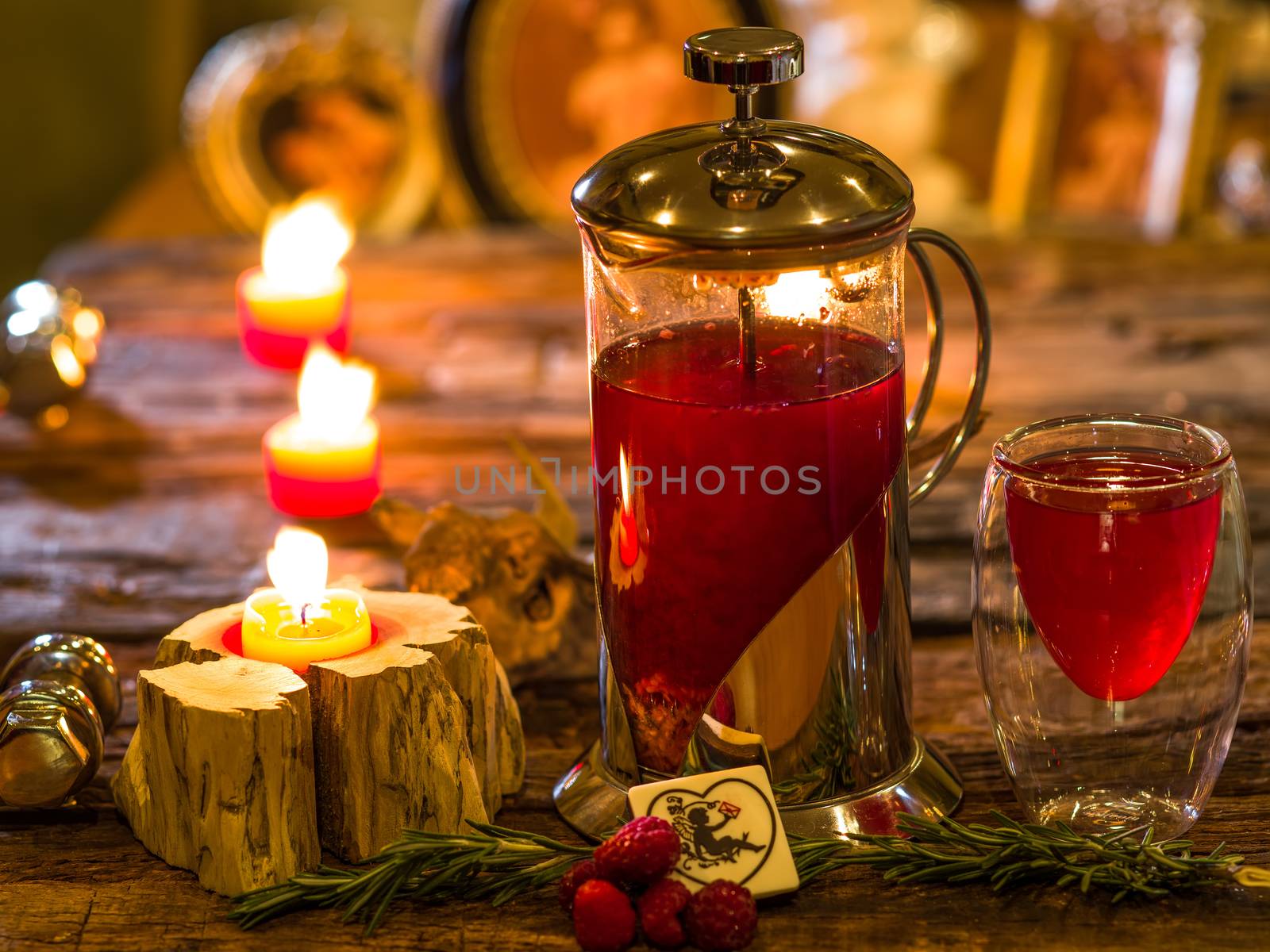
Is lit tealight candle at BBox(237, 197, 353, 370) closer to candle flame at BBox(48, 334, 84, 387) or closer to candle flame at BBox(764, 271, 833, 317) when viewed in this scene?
candle flame at BBox(48, 334, 84, 387)

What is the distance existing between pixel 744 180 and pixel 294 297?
2.89 feet

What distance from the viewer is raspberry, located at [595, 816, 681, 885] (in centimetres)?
71

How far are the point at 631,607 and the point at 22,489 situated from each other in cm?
72

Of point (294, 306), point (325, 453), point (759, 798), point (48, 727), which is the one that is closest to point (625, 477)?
point (759, 798)

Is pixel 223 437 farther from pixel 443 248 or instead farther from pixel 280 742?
pixel 280 742

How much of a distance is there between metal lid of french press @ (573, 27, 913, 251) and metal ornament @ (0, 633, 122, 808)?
37cm

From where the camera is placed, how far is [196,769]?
2.47 ft

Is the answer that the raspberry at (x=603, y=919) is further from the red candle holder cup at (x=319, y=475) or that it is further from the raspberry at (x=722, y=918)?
the red candle holder cup at (x=319, y=475)

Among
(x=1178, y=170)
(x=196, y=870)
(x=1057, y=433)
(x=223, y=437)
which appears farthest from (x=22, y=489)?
(x=1178, y=170)

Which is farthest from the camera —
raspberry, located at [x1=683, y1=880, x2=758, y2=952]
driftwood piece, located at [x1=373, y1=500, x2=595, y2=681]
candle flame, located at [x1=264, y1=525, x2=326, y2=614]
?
driftwood piece, located at [x1=373, y1=500, x2=595, y2=681]

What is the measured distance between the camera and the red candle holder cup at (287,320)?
59.8 inches

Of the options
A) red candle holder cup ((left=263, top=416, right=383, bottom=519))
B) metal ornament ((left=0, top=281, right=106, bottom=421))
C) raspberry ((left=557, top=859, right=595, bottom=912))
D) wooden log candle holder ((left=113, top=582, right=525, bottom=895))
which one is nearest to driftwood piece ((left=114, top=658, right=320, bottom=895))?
wooden log candle holder ((left=113, top=582, right=525, bottom=895))

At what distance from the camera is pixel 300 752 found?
0.76 metres

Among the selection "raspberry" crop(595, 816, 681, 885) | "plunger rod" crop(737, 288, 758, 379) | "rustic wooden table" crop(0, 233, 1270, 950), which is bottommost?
"rustic wooden table" crop(0, 233, 1270, 950)
